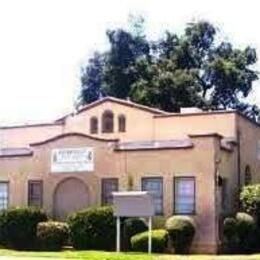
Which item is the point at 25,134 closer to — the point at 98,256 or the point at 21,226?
the point at 21,226

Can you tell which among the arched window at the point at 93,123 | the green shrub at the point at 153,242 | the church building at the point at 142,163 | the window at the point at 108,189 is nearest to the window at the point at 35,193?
the church building at the point at 142,163

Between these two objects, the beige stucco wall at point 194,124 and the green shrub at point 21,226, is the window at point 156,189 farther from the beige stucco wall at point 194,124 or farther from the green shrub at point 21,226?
the green shrub at point 21,226

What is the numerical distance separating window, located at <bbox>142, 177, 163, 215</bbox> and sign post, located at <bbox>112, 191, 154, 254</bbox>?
2.71 meters

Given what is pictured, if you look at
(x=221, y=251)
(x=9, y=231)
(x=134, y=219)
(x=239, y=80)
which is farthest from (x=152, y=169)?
(x=239, y=80)

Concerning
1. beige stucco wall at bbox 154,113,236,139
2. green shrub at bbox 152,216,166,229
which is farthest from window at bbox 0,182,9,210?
green shrub at bbox 152,216,166,229

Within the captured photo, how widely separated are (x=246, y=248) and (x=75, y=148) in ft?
29.8

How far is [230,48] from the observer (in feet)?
194

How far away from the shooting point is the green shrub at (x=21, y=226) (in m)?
35.1

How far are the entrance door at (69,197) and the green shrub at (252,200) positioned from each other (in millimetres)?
7188

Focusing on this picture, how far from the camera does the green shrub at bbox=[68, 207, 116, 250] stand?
3359 centimetres

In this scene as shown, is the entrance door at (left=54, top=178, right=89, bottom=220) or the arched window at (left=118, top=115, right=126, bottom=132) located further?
the arched window at (left=118, top=115, right=126, bottom=132)

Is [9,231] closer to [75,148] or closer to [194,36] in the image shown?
[75,148]

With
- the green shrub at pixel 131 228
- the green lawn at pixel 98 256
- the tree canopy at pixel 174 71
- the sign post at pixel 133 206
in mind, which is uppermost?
the tree canopy at pixel 174 71

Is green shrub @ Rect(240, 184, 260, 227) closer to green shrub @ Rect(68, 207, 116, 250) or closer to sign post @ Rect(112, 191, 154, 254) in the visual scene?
sign post @ Rect(112, 191, 154, 254)
